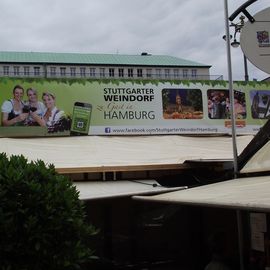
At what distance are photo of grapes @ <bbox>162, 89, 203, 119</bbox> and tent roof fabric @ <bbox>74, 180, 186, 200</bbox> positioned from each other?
3133 millimetres

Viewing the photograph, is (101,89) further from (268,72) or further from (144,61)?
(144,61)

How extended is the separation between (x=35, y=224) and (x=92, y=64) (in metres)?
63.3

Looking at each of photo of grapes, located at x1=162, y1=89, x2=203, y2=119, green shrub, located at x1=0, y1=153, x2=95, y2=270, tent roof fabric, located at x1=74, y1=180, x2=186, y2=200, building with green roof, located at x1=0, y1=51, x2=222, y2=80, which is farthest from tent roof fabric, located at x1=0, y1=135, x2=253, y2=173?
building with green roof, located at x1=0, y1=51, x2=222, y2=80

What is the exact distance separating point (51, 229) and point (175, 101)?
9.87m

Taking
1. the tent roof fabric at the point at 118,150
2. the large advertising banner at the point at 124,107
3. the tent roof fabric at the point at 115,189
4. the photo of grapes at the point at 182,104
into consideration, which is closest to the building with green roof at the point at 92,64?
the large advertising banner at the point at 124,107

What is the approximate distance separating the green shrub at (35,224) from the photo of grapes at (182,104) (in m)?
9.46

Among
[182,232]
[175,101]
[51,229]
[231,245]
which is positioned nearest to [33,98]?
[175,101]

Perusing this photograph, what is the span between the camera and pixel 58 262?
14.2ft

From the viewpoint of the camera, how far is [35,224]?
4.29 meters

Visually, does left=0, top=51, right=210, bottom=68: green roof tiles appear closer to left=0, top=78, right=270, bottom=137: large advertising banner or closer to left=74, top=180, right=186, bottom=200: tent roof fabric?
left=0, top=78, right=270, bottom=137: large advertising banner

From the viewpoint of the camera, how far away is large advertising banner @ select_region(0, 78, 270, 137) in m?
12.8

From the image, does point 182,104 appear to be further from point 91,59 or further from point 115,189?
point 91,59

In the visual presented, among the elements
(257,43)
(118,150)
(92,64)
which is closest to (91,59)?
(92,64)

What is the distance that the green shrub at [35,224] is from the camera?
428 centimetres
